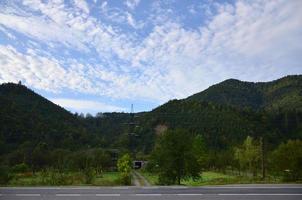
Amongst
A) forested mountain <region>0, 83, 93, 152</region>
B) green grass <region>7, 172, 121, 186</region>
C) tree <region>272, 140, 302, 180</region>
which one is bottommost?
green grass <region>7, 172, 121, 186</region>

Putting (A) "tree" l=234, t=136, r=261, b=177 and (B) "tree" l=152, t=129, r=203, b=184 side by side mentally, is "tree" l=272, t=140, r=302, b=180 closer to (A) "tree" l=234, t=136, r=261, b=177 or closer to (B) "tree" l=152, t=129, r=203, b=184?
(B) "tree" l=152, t=129, r=203, b=184

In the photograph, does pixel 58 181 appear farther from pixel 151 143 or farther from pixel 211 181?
pixel 151 143

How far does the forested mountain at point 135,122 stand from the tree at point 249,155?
16780 mm

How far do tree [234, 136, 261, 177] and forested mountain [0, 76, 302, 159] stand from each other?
55.1ft

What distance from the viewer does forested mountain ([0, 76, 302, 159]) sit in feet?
294

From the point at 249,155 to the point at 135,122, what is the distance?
4644 cm

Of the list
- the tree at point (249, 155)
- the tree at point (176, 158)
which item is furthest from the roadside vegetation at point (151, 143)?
the tree at point (249, 155)

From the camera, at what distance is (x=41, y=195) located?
610 inches

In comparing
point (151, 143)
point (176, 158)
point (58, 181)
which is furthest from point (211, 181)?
point (151, 143)

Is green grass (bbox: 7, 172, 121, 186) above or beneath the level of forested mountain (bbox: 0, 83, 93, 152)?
beneath

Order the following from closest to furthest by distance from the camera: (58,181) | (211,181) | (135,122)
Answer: (58,181) → (211,181) → (135,122)

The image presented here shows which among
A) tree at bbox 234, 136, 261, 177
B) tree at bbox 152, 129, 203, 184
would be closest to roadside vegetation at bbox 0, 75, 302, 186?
tree at bbox 152, 129, 203, 184

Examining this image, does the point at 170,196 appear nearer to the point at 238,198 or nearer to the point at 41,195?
the point at 238,198

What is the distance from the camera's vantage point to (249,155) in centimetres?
7662
